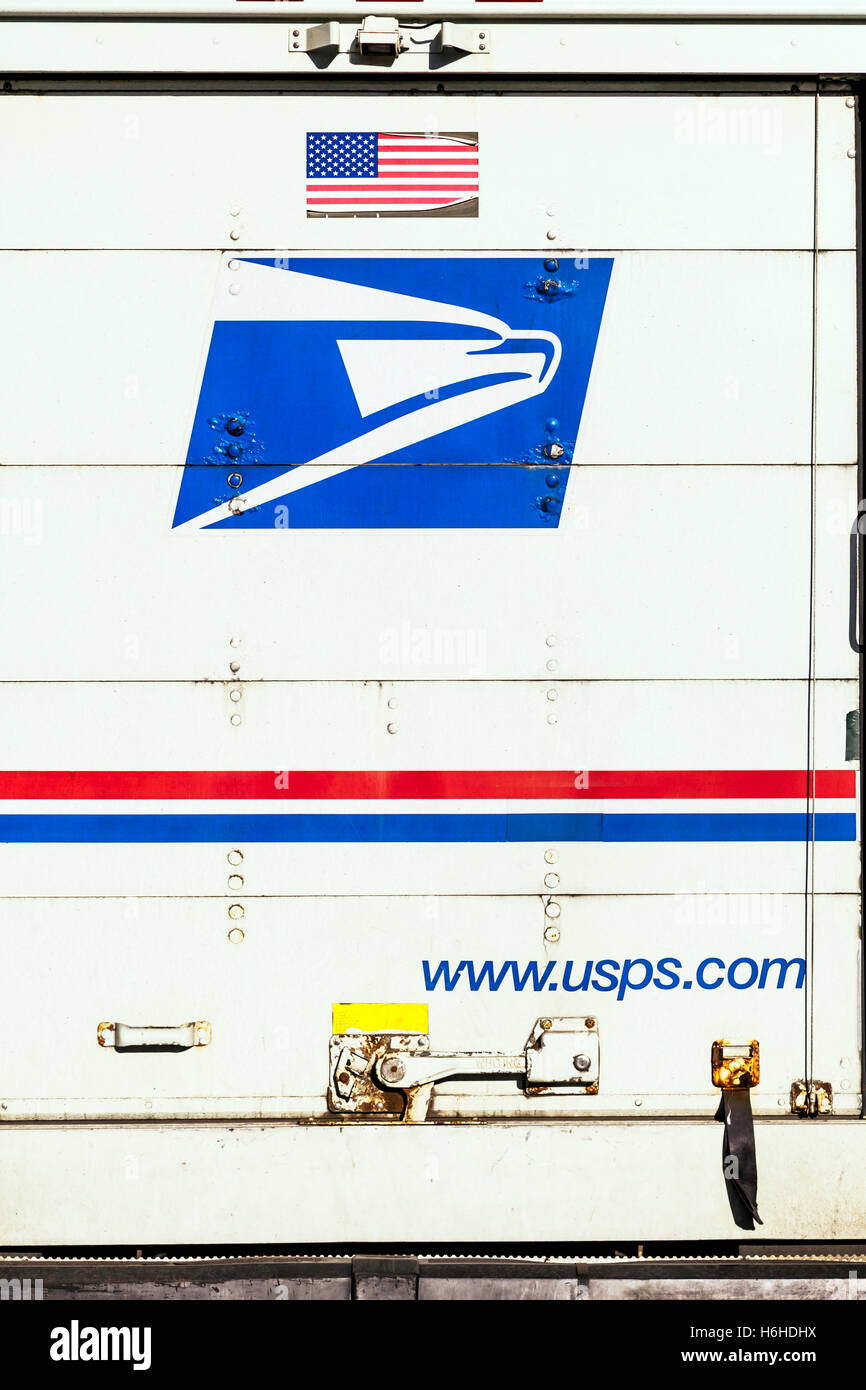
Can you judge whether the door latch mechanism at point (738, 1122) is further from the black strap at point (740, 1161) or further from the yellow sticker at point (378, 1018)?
the yellow sticker at point (378, 1018)

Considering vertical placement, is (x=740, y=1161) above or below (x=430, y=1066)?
below

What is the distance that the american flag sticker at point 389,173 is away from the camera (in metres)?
2.87

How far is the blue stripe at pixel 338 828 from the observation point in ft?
9.41

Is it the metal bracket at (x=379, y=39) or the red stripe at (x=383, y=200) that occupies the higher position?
the metal bracket at (x=379, y=39)

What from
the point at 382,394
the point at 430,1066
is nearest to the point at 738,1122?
the point at 430,1066

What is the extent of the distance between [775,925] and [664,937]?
0.92ft

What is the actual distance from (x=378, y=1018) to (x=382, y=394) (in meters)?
1.55

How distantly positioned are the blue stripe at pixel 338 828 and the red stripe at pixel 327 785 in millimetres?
49

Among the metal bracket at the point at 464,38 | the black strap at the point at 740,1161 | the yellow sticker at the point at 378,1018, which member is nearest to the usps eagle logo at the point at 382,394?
the metal bracket at the point at 464,38

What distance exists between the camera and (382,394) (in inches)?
113

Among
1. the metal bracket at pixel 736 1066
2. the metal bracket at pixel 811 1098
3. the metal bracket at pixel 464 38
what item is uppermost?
the metal bracket at pixel 464 38

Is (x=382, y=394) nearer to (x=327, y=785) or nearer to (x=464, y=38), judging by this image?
(x=464, y=38)

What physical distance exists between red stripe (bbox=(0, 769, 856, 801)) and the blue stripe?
1.9 inches
